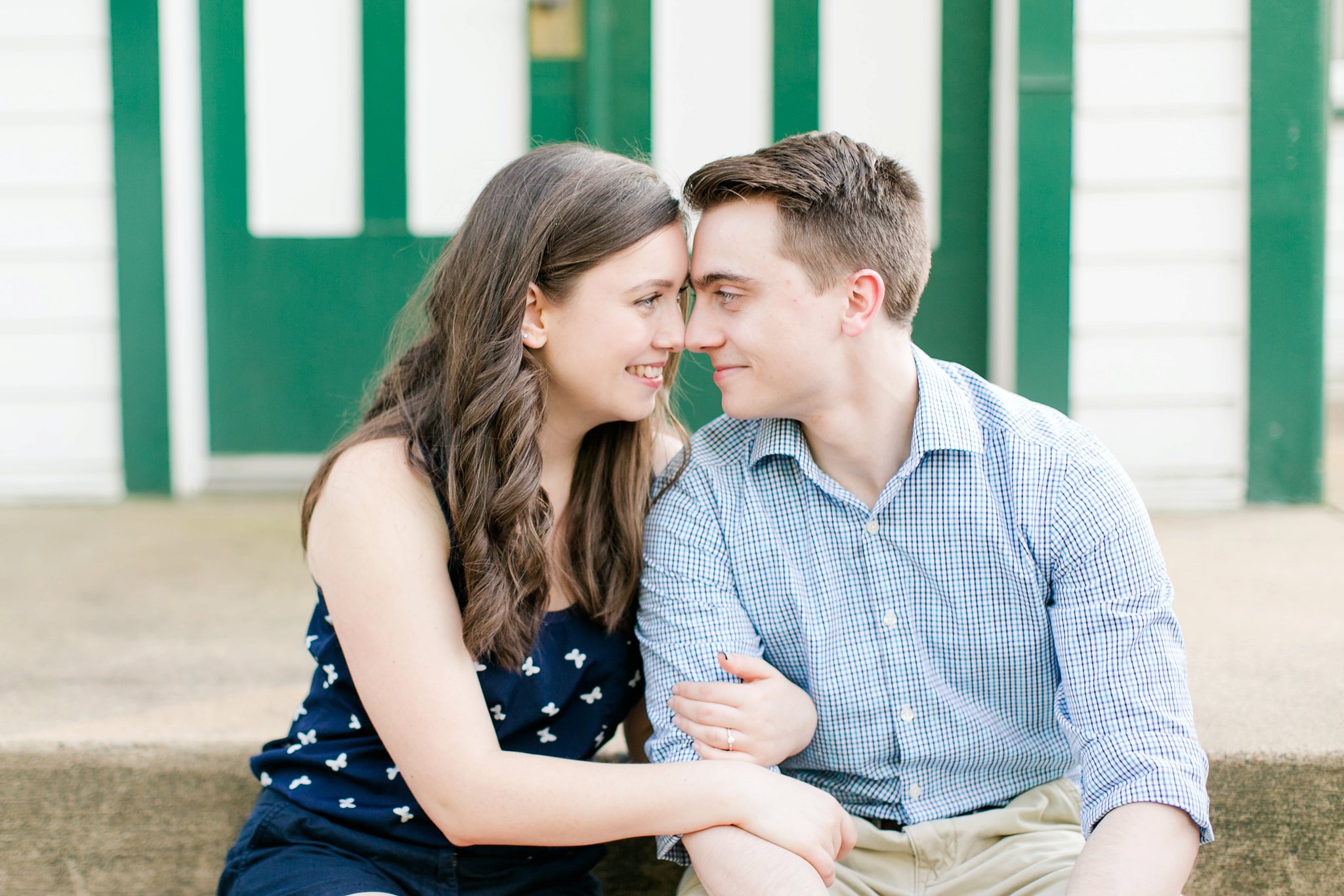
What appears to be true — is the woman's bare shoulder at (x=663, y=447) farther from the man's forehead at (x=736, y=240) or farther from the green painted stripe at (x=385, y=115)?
the green painted stripe at (x=385, y=115)

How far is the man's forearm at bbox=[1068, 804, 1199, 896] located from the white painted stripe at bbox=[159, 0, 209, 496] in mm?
3312

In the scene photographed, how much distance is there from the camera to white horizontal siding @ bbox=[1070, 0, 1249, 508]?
3.58 metres

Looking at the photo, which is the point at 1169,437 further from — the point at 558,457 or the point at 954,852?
the point at 558,457

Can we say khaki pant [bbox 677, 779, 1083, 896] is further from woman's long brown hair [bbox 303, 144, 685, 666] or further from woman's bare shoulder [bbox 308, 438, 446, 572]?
woman's bare shoulder [bbox 308, 438, 446, 572]

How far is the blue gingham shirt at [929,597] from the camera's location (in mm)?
1614

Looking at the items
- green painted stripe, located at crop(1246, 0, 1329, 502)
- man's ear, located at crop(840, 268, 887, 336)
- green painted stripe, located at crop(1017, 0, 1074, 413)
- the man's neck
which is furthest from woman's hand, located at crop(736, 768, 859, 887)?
green painted stripe, located at crop(1246, 0, 1329, 502)

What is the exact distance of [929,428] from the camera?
1.69 meters

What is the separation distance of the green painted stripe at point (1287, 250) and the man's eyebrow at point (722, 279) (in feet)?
8.25

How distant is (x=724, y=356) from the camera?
178 cm

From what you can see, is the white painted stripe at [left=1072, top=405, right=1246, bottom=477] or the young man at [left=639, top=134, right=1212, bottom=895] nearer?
the young man at [left=639, top=134, right=1212, bottom=895]

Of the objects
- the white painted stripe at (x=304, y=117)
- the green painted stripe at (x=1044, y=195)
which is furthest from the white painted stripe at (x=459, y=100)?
the green painted stripe at (x=1044, y=195)

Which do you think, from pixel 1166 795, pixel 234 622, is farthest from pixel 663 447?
pixel 234 622

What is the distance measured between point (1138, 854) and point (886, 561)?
1.64 ft

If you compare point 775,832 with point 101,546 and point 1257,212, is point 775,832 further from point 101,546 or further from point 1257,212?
point 1257,212
